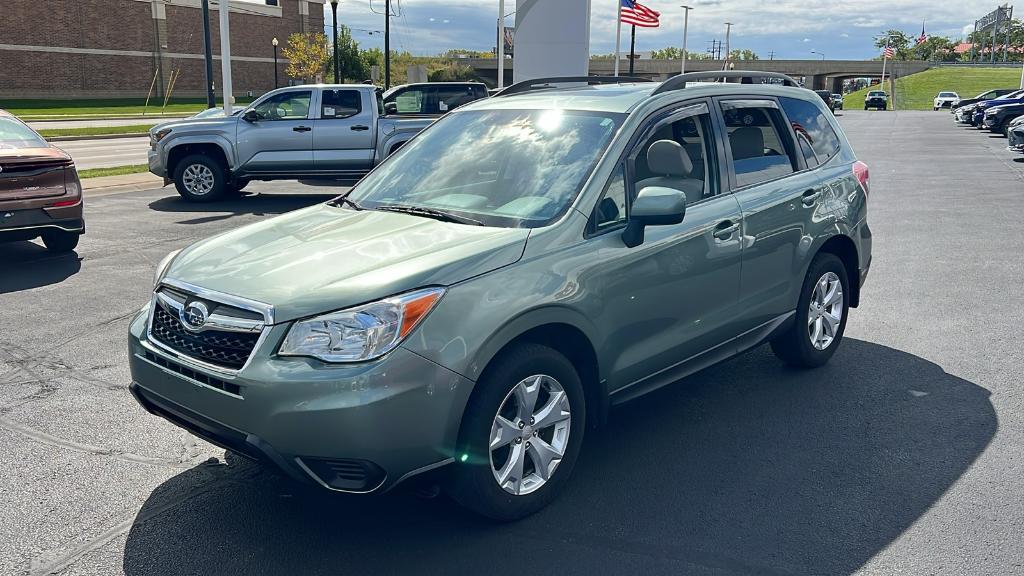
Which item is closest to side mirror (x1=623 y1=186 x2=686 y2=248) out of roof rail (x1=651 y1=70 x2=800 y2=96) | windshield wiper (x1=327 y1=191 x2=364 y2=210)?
roof rail (x1=651 y1=70 x2=800 y2=96)

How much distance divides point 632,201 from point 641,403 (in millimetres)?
1544

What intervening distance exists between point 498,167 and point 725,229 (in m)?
1.28

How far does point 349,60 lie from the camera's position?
77688 millimetres

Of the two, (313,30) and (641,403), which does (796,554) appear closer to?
(641,403)

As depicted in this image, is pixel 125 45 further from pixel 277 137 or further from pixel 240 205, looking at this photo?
pixel 240 205

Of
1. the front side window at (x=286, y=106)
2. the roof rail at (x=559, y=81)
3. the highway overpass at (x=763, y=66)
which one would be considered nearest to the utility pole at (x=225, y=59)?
the front side window at (x=286, y=106)

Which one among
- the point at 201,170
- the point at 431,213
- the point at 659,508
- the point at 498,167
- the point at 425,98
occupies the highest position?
the point at 425,98

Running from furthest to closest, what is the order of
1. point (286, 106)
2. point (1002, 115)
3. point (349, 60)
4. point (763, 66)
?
1. point (763, 66)
2. point (349, 60)
3. point (1002, 115)
4. point (286, 106)

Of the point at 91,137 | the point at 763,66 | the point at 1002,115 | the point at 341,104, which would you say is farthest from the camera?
the point at 763,66

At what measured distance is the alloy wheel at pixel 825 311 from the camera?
5.76 m

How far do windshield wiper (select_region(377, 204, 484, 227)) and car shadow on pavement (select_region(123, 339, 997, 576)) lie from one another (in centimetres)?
128

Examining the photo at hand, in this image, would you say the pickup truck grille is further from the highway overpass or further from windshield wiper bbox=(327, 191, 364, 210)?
the highway overpass

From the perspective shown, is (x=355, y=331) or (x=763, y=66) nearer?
(x=355, y=331)

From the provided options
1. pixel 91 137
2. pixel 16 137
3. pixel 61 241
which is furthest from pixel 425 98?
pixel 91 137
